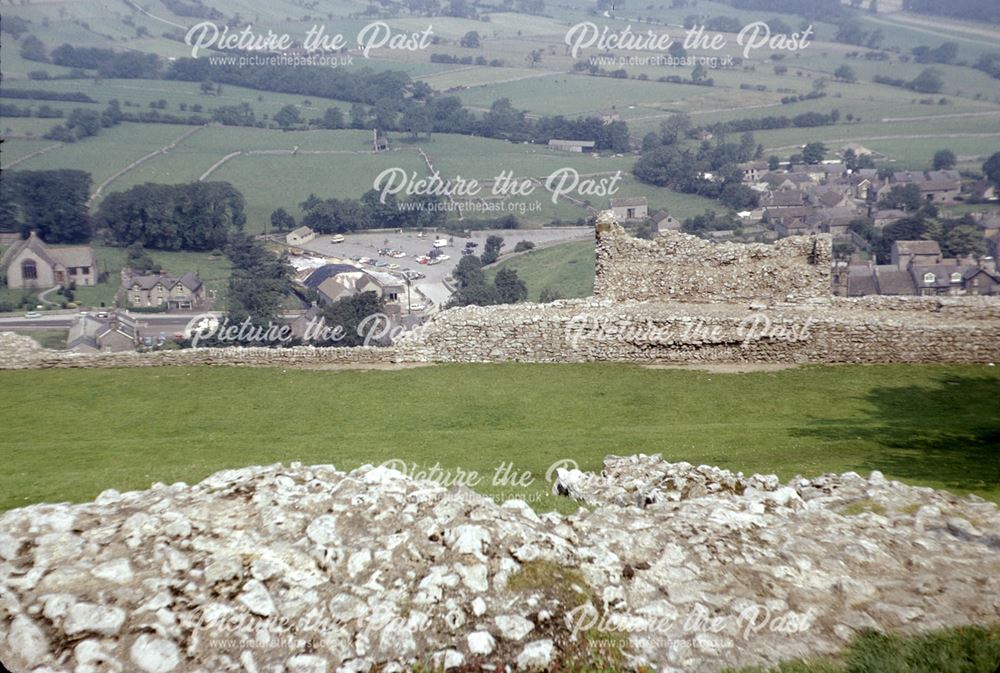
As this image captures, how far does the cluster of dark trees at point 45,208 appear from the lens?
69250mm

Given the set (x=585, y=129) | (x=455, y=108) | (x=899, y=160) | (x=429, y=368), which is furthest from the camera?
(x=455, y=108)

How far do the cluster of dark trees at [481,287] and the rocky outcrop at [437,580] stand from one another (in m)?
32.0

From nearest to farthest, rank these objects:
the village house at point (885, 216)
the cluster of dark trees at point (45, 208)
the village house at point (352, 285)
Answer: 1. the village house at point (352, 285)
2. the village house at point (885, 216)
3. the cluster of dark trees at point (45, 208)

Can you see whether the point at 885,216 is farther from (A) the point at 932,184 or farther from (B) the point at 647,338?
(B) the point at 647,338

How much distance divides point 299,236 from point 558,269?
2326 cm

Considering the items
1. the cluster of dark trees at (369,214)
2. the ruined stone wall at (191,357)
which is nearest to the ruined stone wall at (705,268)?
the ruined stone wall at (191,357)

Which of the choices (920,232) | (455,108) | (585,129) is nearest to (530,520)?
(920,232)

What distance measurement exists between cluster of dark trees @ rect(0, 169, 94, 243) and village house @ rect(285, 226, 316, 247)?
13.6 metres

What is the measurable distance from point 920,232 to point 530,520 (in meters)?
53.5

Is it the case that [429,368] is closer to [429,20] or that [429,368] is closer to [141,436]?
[141,436]

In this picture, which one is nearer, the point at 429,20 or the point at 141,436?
the point at 141,436

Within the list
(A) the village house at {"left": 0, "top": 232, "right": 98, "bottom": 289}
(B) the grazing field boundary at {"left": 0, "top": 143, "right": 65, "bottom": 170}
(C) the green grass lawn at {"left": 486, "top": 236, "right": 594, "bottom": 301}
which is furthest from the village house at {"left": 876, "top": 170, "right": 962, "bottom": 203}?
(B) the grazing field boundary at {"left": 0, "top": 143, "right": 65, "bottom": 170}

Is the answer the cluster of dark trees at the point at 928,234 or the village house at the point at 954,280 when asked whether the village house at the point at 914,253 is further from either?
the village house at the point at 954,280

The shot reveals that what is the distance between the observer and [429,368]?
25391mm
